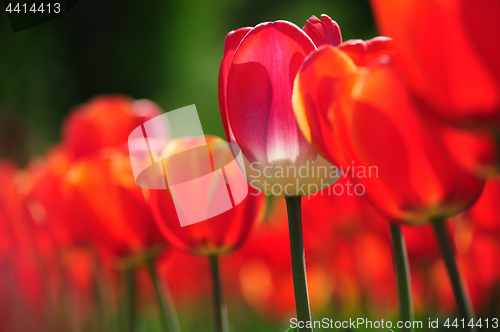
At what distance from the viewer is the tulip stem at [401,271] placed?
158 mm

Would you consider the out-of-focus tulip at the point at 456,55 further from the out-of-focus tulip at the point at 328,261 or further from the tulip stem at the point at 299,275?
the out-of-focus tulip at the point at 328,261

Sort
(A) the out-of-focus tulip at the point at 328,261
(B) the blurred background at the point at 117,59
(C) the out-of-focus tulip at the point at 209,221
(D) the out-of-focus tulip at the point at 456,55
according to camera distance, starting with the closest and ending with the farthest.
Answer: (D) the out-of-focus tulip at the point at 456,55
(C) the out-of-focus tulip at the point at 209,221
(A) the out-of-focus tulip at the point at 328,261
(B) the blurred background at the point at 117,59

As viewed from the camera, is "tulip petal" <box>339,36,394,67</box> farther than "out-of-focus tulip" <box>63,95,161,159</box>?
No

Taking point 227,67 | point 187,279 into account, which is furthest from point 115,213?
point 187,279

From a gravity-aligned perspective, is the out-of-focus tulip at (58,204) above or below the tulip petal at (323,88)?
below

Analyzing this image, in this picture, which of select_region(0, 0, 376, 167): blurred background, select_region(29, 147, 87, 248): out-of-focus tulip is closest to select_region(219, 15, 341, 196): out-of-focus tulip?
select_region(29, 147, 87, 248): out-of-focus tulip

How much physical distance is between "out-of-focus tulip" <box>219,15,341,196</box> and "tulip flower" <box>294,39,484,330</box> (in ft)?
0.07

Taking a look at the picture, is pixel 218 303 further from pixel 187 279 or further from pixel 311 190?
pixel 187 279

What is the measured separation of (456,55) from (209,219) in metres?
0.13

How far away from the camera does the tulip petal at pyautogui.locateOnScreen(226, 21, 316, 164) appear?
0.16 metres

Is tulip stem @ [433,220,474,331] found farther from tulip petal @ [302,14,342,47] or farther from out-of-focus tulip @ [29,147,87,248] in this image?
out-of-focus tulip @ [29,147,87,248]

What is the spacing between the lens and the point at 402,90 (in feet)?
0.40

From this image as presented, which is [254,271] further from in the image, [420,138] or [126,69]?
[126,69]

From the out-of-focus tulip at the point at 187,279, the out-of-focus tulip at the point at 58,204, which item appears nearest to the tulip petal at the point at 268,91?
the out-of-focus tulip at the point at 58,204
